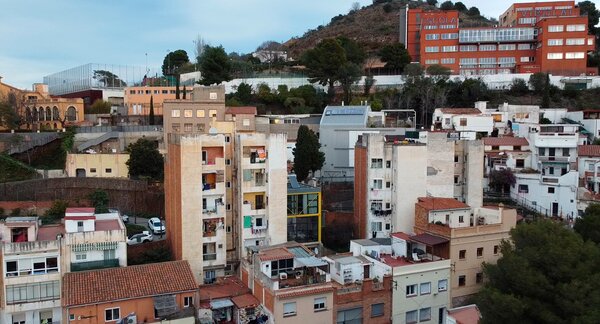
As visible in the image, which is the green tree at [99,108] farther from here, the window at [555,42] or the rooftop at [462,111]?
Result: the window at [555,42]

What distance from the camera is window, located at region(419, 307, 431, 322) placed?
27500mm

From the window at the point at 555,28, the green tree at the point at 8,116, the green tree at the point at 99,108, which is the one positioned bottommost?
the green tree at the point at 8,116

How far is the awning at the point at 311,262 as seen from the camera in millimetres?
25648

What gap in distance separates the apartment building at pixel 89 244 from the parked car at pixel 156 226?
774 centimetres

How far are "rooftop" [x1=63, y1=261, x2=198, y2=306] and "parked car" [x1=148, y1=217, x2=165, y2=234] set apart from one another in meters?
8.81

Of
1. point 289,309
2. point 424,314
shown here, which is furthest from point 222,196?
point 424,314

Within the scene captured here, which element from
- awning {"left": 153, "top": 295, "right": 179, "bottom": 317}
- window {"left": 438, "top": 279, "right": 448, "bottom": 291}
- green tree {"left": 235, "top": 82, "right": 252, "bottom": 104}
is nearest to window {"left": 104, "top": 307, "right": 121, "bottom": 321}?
awning {"left": 153, "top": 295, "right": 179, "bottom": 317}

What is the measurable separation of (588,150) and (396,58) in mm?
32560

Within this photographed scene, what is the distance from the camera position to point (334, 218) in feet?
121

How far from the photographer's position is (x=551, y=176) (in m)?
41.4

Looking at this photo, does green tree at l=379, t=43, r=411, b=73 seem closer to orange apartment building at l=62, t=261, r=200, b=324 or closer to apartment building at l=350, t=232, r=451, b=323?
apartment building at l=350, t=232, r=451, b=323

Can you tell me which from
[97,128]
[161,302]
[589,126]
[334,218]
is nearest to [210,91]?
[97,128]

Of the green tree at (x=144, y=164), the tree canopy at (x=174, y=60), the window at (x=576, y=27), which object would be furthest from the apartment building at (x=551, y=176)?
the tree canopy at (x=174, y=60)

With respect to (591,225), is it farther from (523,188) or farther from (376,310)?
(523,188)
